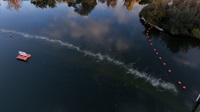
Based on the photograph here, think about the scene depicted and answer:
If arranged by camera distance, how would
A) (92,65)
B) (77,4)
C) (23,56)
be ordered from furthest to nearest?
1. (77,4)
2. (23,56)
3. (92,65)

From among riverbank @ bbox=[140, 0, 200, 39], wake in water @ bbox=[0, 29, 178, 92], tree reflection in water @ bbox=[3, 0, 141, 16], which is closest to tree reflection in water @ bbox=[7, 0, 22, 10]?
tree reflection in water @ bbox=[3, 0, 141, 16]

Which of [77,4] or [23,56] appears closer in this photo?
[23,56]

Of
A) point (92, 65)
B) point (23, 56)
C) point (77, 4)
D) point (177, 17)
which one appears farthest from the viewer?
point (77, 4)

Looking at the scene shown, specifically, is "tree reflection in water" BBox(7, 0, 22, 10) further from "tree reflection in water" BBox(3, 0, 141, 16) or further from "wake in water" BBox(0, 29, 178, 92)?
"wake in water" BBox(0, 29, 178, 92)

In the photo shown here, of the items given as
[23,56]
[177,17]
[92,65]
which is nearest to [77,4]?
[23,56]

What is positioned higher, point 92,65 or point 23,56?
point 92,65

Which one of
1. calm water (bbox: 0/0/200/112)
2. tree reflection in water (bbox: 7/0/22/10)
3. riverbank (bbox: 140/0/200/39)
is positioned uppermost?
riverbank (bbox: 140/0/200/39)

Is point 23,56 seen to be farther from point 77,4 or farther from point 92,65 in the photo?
point 77,4

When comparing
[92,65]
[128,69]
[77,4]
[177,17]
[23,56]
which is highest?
[177,17]

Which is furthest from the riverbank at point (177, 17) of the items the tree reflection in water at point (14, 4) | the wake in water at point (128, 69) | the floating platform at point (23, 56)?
the tree reflection in water at point (14, 4)

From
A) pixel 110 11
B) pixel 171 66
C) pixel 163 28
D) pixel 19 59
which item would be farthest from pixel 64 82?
pixel 110 11
